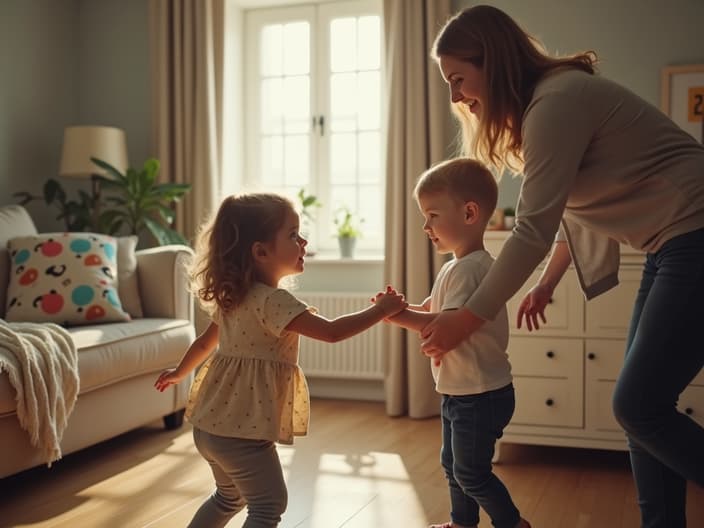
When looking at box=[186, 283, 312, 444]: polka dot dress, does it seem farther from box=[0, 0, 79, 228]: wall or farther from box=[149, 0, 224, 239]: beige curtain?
box=[0, 0, 79, 228]: wall

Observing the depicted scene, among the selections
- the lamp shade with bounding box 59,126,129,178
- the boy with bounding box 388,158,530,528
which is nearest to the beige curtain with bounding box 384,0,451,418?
the lamp shade with bounding box 59,126,129,178

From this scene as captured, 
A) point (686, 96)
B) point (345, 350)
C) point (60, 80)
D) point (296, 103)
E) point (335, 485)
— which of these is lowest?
point (335, 485)

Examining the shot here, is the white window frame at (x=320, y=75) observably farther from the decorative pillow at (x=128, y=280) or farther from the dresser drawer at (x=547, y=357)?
the dresser drawer at (x=547, y=357)

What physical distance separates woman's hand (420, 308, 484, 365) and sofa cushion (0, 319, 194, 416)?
1.46m

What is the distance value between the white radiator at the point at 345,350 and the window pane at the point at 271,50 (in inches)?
54.2

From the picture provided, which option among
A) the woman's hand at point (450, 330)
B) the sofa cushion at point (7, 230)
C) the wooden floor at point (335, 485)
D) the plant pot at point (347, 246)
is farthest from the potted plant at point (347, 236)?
the woman's hand at point (450, 330)

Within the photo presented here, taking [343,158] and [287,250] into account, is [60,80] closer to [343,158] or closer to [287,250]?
[343,158]

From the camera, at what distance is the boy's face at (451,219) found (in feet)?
5.62

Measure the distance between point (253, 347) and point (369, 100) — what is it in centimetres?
296

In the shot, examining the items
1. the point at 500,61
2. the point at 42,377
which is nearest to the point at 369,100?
the point at 42,377

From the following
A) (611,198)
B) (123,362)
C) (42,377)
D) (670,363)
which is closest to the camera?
(670,363)

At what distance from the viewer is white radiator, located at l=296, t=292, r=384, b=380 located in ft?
13.3

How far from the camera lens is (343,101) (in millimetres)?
4398

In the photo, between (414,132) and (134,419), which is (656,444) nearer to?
(134,419)
